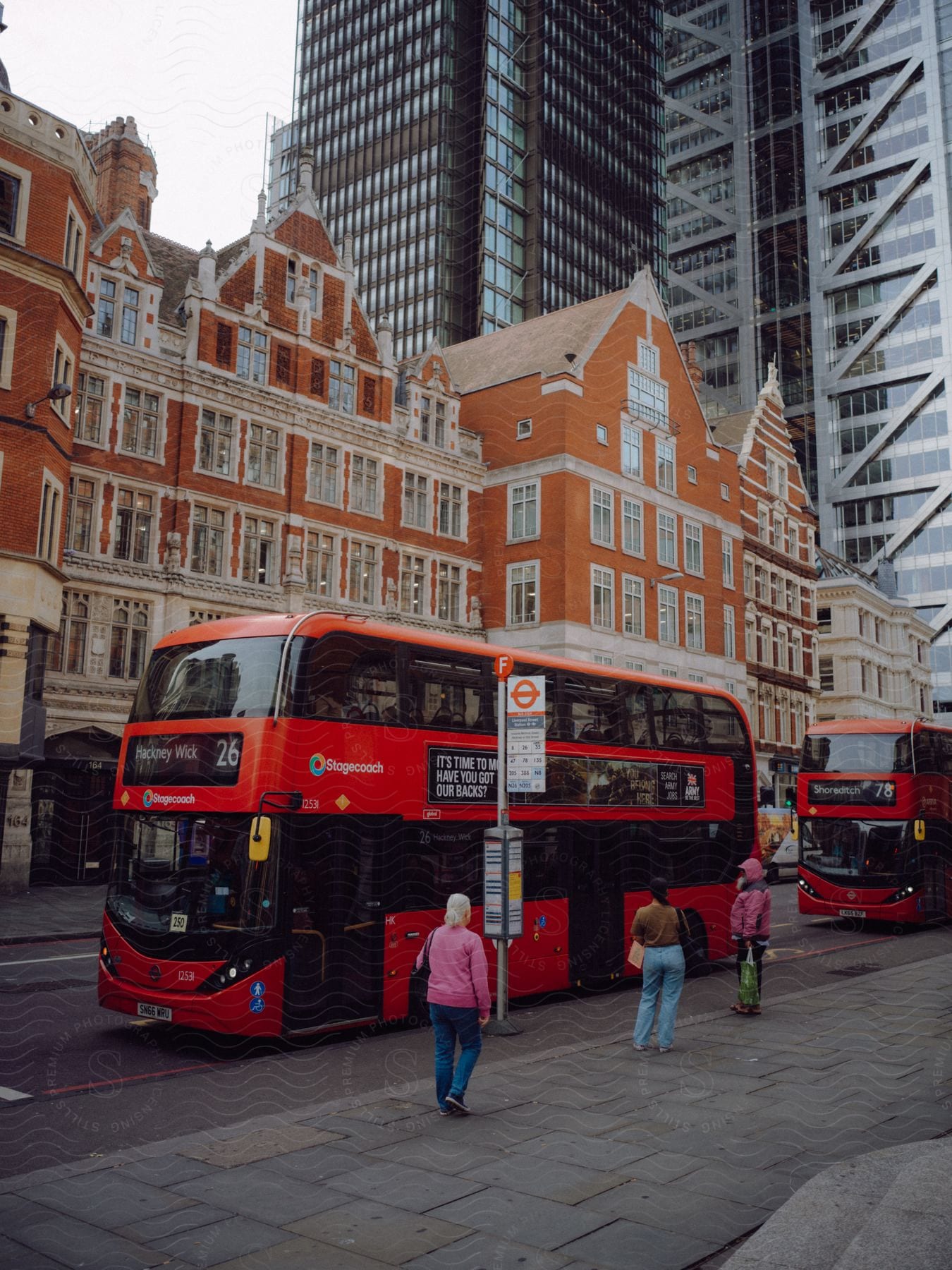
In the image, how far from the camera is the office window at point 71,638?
2719 cm

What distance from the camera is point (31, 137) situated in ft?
78.9

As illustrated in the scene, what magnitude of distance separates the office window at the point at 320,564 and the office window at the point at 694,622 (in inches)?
657

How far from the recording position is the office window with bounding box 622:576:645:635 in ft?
134

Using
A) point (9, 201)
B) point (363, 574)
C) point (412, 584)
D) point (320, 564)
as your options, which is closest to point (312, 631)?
point (9, 201)

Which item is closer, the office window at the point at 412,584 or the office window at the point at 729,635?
the office window at the point at 412,584

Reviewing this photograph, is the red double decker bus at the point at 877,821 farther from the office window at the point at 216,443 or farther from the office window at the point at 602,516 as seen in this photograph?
the office window at the point at 216,443

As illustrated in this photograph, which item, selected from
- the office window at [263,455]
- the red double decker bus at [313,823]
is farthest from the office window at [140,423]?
the red double decker bus at [313,823]

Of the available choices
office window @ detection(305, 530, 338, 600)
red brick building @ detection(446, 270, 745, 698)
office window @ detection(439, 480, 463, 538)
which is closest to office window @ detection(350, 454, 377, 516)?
office window @ detection(305, 530, 338, 600)

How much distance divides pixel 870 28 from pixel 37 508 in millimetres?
111357

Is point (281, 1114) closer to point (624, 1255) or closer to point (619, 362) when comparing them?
point (624, 1255)

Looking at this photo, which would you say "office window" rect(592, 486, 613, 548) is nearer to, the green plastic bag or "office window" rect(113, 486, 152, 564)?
"office window" rect(113, 486, 152, 564)

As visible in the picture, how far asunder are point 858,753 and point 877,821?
4.81ft

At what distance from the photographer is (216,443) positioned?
31219 mm

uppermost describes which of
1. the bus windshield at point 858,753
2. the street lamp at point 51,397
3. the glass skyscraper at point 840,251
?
the glass skyscraper at point 840,251
